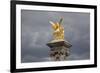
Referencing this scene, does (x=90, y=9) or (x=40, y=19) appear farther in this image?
(x=90, y=9)

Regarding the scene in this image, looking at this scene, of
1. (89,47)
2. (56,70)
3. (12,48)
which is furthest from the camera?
(89,47)

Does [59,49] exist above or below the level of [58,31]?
below

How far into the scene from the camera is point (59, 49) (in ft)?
6.09

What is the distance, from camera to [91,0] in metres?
1.97

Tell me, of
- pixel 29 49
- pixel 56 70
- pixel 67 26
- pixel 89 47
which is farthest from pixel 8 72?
pixel 89 47

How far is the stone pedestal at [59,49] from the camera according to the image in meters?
1.84

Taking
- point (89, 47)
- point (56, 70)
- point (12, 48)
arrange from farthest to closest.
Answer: point (89, 47)
point (56, 70)
point (12, 48)

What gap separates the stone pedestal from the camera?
6.02 ft

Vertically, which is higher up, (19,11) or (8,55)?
(19,11)

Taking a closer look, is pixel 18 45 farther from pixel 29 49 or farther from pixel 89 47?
pixel 89 47

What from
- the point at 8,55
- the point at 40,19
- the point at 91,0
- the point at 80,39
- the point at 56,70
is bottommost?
the point at 56,70

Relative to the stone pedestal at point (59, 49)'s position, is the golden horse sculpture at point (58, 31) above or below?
above

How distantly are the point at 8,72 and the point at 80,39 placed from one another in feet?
2.28

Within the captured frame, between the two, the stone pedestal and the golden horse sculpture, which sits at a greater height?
the golden horse sculpture
